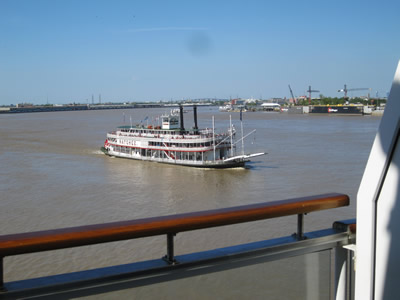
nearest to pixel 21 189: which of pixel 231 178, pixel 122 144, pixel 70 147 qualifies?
pixel 231 178

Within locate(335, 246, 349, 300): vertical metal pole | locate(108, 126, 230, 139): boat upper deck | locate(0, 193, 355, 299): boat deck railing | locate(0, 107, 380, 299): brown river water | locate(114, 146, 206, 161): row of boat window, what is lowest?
→ locate(0, 107, 380, 299): brown river water

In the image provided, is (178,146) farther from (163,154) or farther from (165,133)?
(165,133)

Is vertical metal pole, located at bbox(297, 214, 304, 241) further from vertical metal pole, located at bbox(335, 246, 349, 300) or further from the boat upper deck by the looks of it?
the boat upper deck

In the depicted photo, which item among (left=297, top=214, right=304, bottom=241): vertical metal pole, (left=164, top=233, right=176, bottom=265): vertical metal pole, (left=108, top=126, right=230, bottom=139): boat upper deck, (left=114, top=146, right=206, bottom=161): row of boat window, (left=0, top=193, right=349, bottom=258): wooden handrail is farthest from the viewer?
(left=108, top=126, right=230, bottom=139): boat upper deck

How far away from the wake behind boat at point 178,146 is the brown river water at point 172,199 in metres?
0.64

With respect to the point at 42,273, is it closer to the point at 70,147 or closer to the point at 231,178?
the point at 231,178

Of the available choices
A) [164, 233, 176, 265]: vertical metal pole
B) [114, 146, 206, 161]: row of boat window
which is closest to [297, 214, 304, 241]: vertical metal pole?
[164, 233, 176, 265]: vertical metal pole

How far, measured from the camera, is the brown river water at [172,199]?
1.50 metres

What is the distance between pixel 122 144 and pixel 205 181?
8594 mm

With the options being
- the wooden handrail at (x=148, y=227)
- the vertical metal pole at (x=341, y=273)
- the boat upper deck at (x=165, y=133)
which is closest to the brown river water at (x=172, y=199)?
the vertical metal pole at (x=341, y=273)

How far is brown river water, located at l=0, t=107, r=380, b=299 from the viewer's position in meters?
1.50

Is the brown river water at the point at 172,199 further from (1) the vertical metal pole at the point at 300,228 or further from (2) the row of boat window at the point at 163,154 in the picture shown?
(2) the row of boat window at the point at 163,154

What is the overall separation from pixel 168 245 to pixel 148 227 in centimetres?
12

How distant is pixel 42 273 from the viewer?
6.97m
